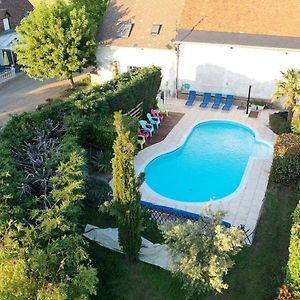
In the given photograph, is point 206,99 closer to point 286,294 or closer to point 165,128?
point 165,128

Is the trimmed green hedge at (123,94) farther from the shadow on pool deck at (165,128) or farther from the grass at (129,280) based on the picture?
the grass at (129,280)

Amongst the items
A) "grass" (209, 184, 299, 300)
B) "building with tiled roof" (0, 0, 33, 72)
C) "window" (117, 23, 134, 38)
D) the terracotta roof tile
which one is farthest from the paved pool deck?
"building with tiled roof" (0, 0, 33, 72)

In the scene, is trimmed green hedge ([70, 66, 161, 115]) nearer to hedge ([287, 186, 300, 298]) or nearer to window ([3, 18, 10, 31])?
hedge ([287, 186, 300, 298])

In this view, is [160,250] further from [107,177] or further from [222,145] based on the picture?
[222,145]

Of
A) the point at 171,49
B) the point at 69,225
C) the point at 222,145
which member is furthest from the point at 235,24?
the point at 69,225

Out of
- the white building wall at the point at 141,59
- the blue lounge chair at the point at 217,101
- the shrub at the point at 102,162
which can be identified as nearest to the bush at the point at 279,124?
the blue lounge chair at the point at 217,101

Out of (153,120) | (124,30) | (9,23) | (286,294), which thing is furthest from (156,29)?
(286,294)
